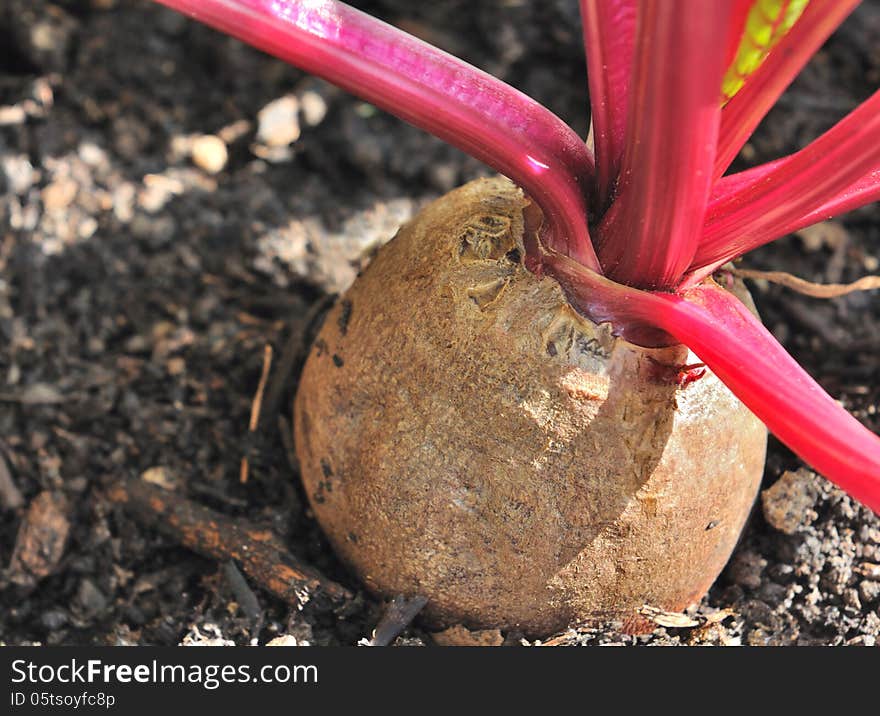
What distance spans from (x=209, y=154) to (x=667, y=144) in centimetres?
126

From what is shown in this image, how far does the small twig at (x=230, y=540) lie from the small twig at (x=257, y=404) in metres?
0.10

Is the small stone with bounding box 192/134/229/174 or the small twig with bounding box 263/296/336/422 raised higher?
the small stone with bounding box 192/134/229/174

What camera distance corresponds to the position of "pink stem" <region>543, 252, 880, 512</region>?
0.99m

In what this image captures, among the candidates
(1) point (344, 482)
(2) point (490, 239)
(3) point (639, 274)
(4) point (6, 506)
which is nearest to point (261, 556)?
(1) point (344, 482)

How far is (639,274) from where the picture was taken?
117 centimetres

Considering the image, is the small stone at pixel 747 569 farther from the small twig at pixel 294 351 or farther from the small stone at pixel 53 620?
the small stone at pixel 53 620

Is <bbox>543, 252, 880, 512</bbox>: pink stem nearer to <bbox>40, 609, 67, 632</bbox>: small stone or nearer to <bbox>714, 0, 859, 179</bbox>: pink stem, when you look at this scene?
<bbox>714, 0, 859, 179</bbox>: pink stem

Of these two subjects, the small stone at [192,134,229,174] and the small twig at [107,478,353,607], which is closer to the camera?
the small twig at [107,478,353,607]

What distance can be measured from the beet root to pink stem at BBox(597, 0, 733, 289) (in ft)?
0.32

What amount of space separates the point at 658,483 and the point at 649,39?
540 mm

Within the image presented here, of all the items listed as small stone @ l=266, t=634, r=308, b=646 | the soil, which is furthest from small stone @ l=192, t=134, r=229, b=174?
small stone @ l=266, t=634, r=308, b=646

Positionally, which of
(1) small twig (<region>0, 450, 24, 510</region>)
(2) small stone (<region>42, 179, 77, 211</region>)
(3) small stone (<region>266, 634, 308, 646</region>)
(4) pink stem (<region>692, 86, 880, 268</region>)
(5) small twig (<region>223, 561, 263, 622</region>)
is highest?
(4) pink stem (<region>692, 86, 880, 268</region>)

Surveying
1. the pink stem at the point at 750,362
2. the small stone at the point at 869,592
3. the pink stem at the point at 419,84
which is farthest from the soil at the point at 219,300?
the pink stem at the point at 419,84

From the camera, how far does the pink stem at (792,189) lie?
3.42 ft
